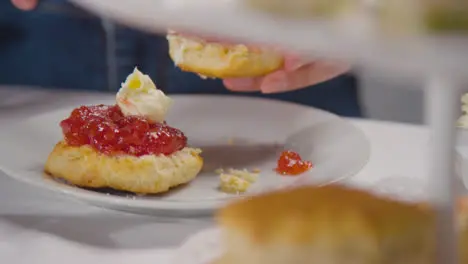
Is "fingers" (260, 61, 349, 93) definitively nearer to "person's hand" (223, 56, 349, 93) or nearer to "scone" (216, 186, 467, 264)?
"person's hand" (223, 56, 349, 93)

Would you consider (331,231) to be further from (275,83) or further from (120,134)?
(275,83)

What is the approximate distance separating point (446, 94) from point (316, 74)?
2.44ft

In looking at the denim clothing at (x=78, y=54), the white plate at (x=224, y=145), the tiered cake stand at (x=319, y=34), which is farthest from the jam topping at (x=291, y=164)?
the denim clothing at (x=78, y=54)

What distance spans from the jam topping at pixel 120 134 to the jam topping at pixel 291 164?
15 centimetres

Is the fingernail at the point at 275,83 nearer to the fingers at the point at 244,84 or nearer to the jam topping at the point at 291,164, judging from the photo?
the fingers at the point at 244,84

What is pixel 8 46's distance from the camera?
2.43 meters

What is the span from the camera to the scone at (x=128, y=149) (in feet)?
3.00

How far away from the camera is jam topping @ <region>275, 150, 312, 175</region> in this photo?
1031mm

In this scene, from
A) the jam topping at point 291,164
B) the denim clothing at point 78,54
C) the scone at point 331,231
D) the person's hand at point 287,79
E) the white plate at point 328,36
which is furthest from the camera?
the denim clothing at point 78,54

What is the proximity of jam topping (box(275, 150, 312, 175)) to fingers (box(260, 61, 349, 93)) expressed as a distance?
14cm

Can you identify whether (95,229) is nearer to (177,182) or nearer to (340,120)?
(177,182)

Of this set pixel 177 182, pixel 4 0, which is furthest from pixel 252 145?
pixel 4 0

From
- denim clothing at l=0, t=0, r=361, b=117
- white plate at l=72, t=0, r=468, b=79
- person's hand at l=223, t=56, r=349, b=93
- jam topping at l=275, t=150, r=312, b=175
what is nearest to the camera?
white plate at l=72, t=0, r=468, b=79

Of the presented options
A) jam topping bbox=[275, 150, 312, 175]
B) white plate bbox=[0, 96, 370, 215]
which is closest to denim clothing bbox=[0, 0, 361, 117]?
white plate bbox=[0, 96, 370, 215]
